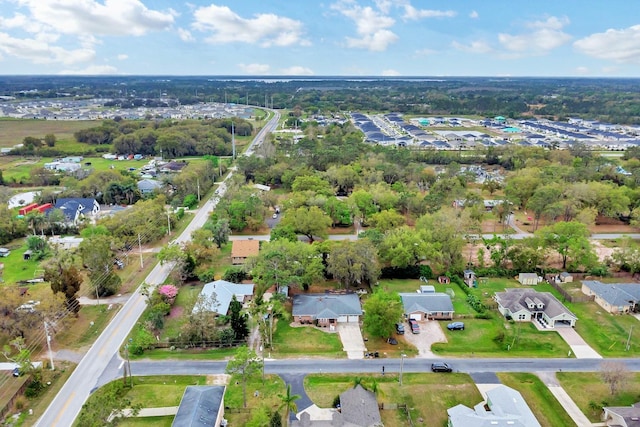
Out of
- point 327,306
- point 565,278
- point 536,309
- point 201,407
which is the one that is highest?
point 201,407

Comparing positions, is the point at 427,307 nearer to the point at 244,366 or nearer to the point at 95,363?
the point at 244,366

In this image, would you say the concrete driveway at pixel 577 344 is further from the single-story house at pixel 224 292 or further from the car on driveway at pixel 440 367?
the single-story house at pixel 224 292

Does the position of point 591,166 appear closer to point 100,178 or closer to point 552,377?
point 552,377

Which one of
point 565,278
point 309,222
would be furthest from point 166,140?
point 565,278

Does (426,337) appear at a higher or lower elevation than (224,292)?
lower

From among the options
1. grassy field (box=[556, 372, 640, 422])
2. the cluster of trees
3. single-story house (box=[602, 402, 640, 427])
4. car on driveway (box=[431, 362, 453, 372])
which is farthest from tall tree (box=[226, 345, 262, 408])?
the cluster of trees

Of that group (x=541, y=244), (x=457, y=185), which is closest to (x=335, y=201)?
(x=457, y=185)

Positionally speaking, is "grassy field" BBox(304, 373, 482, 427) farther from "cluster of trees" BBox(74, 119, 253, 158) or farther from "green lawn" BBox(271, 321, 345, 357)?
"cluster of trees" BBox(74, 119, 253, 158)
